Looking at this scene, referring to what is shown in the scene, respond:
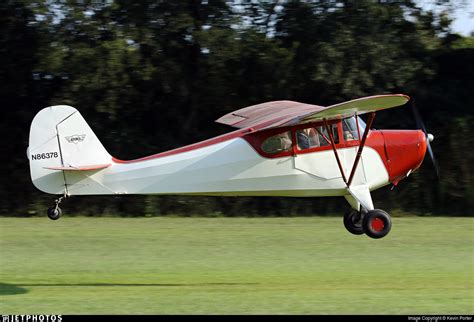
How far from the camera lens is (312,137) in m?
11.6

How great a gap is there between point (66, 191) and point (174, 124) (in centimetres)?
1201

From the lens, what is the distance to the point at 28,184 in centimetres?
2212

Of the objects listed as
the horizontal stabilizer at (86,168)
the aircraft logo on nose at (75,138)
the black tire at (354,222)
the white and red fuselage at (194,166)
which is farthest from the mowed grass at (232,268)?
the aircraft logo on nose at (75,138)

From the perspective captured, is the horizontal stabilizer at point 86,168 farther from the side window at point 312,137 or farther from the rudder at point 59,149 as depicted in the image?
the side window at point 312,137

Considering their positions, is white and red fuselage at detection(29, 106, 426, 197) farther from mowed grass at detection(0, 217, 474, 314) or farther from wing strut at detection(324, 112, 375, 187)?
mowed grass at detection(0, 217, 474, 314)

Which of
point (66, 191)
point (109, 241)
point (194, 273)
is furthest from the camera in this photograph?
point (109, 241)

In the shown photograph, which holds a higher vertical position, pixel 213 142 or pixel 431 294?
pixel 213 142

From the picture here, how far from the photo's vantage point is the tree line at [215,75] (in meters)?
20.9

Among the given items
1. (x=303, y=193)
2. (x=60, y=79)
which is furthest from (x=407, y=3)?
(x=303, y=193)

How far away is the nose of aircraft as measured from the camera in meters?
12.0

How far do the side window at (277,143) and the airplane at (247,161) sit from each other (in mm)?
15

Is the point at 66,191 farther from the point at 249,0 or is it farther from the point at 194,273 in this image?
the point at 249,0

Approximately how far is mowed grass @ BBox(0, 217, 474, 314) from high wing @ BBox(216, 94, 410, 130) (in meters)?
2.44

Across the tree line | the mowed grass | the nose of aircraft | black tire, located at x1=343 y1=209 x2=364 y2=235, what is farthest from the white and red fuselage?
the tree line
